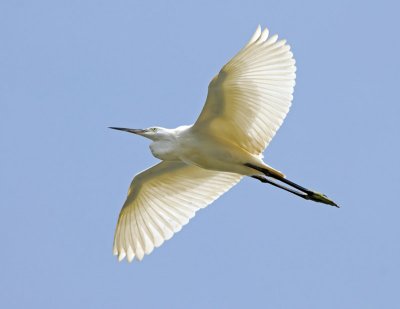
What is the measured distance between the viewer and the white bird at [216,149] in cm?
1292

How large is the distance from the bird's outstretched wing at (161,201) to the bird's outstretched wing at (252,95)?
138cm

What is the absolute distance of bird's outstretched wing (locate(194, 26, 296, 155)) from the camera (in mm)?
12797

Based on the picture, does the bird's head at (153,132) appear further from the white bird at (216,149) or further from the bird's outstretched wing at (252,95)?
the bird's outstretched wing at (252,95)

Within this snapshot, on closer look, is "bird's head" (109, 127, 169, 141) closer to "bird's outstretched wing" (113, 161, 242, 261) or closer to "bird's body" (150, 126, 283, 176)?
"bird's body" (150, 126, 283, 176)

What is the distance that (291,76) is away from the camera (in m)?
13.0

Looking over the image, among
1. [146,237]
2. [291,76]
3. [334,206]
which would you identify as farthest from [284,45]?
[146,237]

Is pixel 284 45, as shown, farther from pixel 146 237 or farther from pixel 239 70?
pixel 146 237

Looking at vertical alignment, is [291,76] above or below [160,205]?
above

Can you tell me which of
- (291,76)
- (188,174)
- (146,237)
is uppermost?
(291,76)

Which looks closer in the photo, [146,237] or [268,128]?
[268,128]

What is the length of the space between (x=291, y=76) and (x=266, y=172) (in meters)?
1.47

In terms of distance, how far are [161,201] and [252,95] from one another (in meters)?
2.67

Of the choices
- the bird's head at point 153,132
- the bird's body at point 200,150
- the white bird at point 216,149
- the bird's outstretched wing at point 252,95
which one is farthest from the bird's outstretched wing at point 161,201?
the bird's outstretched wing at point 252,95

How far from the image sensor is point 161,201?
1496 centimetres
